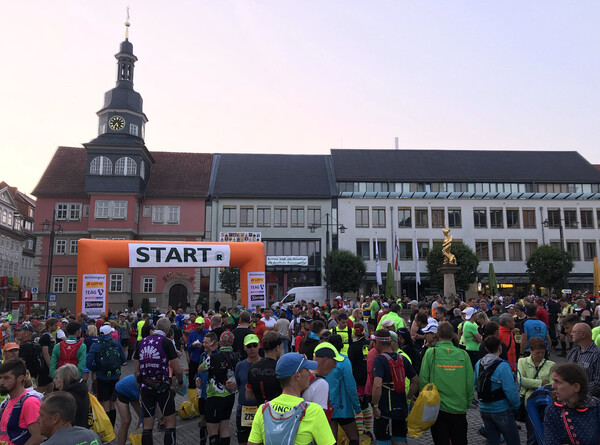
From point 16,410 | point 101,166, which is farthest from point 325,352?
point 101,166

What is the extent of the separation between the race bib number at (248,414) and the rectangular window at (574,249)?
5049 centimetres

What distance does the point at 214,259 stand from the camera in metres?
23.0

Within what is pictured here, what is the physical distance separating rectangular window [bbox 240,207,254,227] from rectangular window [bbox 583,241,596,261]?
33.1 metres

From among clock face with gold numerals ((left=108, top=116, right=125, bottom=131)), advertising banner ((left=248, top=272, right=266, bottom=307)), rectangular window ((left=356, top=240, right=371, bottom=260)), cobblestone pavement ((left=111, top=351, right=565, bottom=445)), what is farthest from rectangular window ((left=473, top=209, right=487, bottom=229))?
cobblestone pavement ((left=111, top=351, right=565, bottom=445))

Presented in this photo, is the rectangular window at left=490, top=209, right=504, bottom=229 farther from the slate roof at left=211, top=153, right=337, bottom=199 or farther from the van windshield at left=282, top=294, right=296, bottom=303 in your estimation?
the van windshield at left=282, top=294, right=296, bottom=303

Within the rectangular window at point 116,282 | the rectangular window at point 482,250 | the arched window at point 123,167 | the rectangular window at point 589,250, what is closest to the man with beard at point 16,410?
the rectangular window at point 116,282

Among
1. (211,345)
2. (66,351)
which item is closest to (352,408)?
(211,345)

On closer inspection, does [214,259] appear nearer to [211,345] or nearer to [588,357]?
[211,345]

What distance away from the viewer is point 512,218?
162 ft

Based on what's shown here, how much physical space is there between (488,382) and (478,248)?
45415 mm

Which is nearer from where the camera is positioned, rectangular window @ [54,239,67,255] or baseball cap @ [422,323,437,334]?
baseball cap @ [422,323,437,334]

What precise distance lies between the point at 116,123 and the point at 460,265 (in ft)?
110

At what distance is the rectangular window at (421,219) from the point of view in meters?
48.6

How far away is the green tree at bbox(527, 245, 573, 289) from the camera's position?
43906mm
